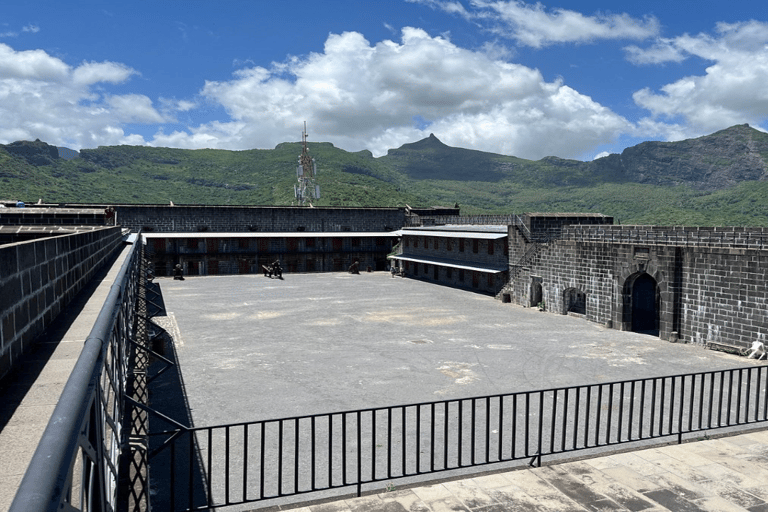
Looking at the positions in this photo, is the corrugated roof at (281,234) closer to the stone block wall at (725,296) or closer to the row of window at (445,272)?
the row of window at (445,272)

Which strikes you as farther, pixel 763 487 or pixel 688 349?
pixel 688 349

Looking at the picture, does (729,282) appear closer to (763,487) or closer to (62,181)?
(763,487)

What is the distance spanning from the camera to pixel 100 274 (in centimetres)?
1085

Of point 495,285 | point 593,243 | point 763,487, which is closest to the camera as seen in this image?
point 763,487

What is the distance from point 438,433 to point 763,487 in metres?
5.37

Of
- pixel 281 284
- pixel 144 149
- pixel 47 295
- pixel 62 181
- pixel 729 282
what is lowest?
pixel 281 284

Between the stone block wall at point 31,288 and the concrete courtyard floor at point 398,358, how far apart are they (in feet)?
14.2

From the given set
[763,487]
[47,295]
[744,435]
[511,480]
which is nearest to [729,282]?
[744,435]

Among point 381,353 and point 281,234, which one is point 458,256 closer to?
point 281,234

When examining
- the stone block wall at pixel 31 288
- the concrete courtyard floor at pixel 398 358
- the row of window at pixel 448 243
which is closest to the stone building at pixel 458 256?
the row of window at pixel 448 243

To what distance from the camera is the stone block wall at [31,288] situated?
3852mm

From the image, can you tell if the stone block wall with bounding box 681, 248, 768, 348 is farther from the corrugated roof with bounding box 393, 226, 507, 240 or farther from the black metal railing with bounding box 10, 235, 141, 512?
the black metal railing with bounding box 10, 235, 141, 512

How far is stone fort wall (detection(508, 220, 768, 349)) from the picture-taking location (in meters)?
18.9

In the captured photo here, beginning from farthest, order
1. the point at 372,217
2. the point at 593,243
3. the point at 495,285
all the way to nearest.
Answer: the point at 372,217 → the point at 495,285 → the point at 593,243
